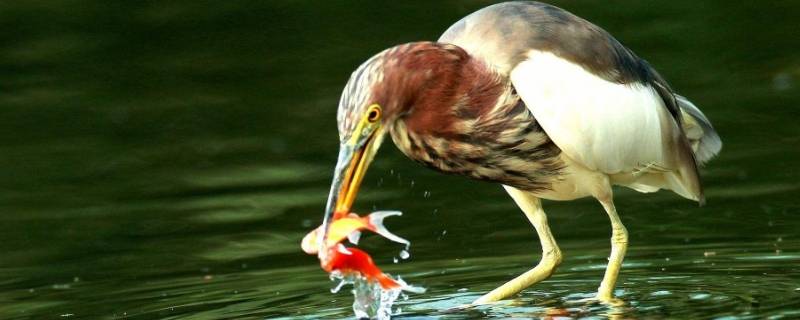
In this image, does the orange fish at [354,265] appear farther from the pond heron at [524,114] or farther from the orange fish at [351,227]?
the pond heron at [524,114]

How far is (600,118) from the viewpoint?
8656 mm

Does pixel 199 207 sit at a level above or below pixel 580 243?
above

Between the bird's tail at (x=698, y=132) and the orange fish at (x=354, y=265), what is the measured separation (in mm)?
2388

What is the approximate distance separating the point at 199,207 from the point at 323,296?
2.80m

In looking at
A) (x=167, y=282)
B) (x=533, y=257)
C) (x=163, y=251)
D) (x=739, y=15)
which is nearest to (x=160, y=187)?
(x=163, y=251)

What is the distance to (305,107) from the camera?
14.3m

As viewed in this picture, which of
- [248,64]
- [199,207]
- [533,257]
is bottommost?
[533,257]

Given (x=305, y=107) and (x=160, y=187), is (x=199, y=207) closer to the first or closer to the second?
(x=160, y=187)

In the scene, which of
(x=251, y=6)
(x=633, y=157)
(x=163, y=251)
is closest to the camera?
(x=633, y=157)

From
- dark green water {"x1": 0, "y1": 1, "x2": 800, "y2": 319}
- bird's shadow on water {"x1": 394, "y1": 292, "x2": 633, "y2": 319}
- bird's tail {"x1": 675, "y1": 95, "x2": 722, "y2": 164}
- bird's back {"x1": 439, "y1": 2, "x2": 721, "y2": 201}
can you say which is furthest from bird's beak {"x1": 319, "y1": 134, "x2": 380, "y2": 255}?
bird's tail {"x1": 675, "y1": 95, "x2": 722, "y2": 164}

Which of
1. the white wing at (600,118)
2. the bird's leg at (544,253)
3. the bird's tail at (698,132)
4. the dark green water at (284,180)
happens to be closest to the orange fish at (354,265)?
the dark green water at (284,180)

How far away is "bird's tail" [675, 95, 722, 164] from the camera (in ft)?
31.6

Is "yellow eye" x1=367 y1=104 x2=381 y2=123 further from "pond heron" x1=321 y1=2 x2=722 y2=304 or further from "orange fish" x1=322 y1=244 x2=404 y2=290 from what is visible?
"orange fish" x1=322 y1=244 x2=404 y2=290

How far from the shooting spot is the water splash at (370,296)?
7.99m
